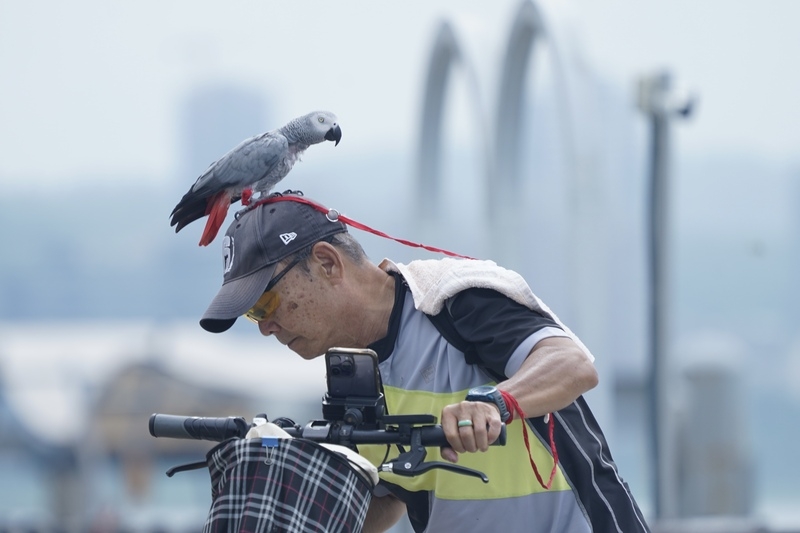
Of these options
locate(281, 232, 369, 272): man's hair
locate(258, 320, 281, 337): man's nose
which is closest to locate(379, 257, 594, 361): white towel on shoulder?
locate(281, 232, 369, 272): man's hair

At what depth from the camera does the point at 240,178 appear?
9.50 ft

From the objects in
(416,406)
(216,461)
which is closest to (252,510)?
(216,461)

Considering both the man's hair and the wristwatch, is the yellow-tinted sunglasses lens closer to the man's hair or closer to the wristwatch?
the man's hair

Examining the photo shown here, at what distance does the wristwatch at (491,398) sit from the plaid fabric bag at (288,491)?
297 millimetres

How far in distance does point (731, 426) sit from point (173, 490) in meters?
47.1

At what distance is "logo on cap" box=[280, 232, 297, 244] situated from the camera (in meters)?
2.71

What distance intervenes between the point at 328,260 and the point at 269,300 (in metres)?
0.17

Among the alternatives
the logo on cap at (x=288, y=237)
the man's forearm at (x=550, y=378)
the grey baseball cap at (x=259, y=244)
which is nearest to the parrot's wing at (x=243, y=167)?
the grey baseball cap at (x=259, y=244)

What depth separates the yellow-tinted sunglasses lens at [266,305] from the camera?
2727mm

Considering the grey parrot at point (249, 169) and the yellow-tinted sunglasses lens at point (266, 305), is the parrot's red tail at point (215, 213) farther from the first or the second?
the yellow-tinted sunglasses lens at point (266, 305)

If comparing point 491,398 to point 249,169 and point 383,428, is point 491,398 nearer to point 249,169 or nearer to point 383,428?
point 383,428

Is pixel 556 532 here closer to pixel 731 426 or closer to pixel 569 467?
pixel 569 467

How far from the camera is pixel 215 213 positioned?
302 cm

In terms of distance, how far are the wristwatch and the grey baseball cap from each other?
1.90 ft
